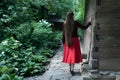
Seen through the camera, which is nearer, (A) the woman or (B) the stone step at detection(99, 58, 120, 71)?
(B) the stone step at detection(99, 58, 120, 71)

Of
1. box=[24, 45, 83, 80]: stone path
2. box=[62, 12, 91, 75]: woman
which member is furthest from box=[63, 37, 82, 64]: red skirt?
box=[24, 45, 83, 80]: stone path

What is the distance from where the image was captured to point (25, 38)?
38.3 feet

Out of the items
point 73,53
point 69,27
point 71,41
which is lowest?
point 73,53

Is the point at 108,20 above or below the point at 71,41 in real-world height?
above

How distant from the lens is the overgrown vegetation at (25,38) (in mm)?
8445

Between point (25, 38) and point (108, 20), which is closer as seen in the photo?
point (108, 20)

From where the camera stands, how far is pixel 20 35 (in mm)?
A: 11656

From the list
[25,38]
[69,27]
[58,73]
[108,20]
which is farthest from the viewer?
[25,38]

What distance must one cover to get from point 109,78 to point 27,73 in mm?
2750

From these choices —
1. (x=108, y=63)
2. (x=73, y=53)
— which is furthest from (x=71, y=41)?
(x=108, y=63)

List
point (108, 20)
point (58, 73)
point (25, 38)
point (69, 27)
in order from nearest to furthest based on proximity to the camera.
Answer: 1. point (108, 20)
2. point (69, 27)
3. point (58, 73)
4. point (25, 38)

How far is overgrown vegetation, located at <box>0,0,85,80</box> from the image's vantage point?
8445 millimetres

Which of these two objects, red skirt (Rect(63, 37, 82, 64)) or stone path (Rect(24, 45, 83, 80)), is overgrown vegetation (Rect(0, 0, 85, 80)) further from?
red skirt (Rect(63, 37, 82, 64))

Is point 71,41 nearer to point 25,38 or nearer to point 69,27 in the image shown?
point 69,27
